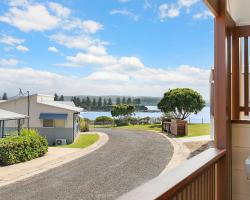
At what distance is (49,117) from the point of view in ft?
53.7

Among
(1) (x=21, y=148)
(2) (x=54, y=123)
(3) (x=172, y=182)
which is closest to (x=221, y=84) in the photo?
(3) (x=172, y=182)

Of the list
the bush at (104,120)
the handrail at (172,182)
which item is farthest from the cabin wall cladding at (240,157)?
the bush at (104,120)

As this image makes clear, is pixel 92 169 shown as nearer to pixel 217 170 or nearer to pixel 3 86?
pixel 217 170

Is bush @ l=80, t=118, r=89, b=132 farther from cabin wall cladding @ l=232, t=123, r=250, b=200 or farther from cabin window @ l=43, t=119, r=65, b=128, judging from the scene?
cabin wall cladding @ l=232, t=123, r=250, b=200

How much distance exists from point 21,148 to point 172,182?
9.81 meters

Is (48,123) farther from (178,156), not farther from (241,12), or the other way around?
(241,12)

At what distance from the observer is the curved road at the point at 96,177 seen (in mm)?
7473

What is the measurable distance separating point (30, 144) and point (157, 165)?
4152 mm

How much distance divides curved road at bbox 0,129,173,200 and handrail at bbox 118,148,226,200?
557 cm

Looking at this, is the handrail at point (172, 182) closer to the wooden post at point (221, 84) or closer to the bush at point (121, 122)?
the wooden post at point (221, 84)

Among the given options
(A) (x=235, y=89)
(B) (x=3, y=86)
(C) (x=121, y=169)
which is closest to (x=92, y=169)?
(C) (x=121, y=169)

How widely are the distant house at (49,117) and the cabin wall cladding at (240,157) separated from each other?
13812 millimetres

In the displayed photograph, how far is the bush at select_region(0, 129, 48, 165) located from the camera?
380 inches

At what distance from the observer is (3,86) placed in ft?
82.4
